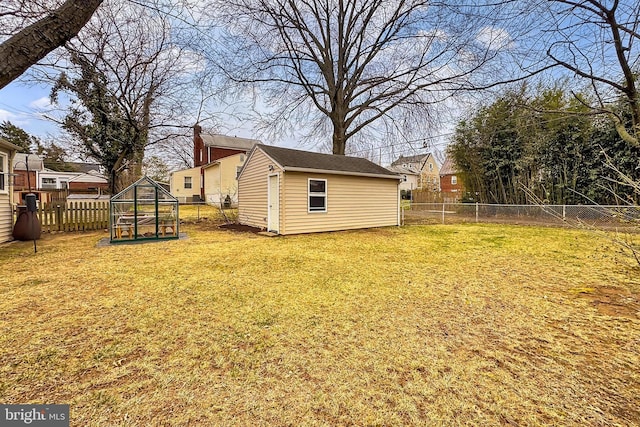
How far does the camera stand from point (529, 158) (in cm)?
1370

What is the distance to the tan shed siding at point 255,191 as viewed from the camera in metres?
9.91

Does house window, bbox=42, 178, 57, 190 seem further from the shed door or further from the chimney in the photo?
the shed door

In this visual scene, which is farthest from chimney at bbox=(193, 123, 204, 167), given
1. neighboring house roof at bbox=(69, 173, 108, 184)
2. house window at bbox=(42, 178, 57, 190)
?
house window at bbox=(42, 178, 57, 190)

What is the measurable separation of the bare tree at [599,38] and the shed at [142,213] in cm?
922

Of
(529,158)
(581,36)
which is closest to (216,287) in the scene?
(581,36)

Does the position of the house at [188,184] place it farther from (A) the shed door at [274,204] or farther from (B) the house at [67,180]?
(A) the shed door at [274,204]

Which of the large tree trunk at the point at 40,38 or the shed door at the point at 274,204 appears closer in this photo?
the large tree trunk at the point at 40,38

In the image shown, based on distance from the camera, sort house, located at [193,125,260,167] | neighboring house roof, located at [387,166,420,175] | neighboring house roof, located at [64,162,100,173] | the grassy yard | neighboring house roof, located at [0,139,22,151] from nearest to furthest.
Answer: the grassy yard < neighboring house roof, located at [0,139,22,151] < house, located at [193,125,260,167] < neighboring house roof, located at [64,162,100,173] < neighboring house roof, located at [387,166,420,175]

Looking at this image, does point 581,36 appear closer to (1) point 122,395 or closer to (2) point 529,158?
(1) point 122,395

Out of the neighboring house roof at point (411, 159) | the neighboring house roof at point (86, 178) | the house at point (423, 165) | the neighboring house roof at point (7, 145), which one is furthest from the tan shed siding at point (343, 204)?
the neighboring house roof at point (411, 159)

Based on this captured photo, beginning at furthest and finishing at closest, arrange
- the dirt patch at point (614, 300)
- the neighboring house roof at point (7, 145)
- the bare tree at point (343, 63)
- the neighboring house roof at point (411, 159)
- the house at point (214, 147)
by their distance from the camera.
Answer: the neighboring house roof at point (411, 159) → the house at point (214, 147) → the bare tree at point (343, 63) → the neighboring house roof at point (7, 145) → the dirt patch at point (614, 300)

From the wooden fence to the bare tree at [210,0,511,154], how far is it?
25.2 feet

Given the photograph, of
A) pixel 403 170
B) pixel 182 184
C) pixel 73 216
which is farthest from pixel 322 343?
pixel 403 170

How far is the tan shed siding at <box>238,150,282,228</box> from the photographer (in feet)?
32.5
